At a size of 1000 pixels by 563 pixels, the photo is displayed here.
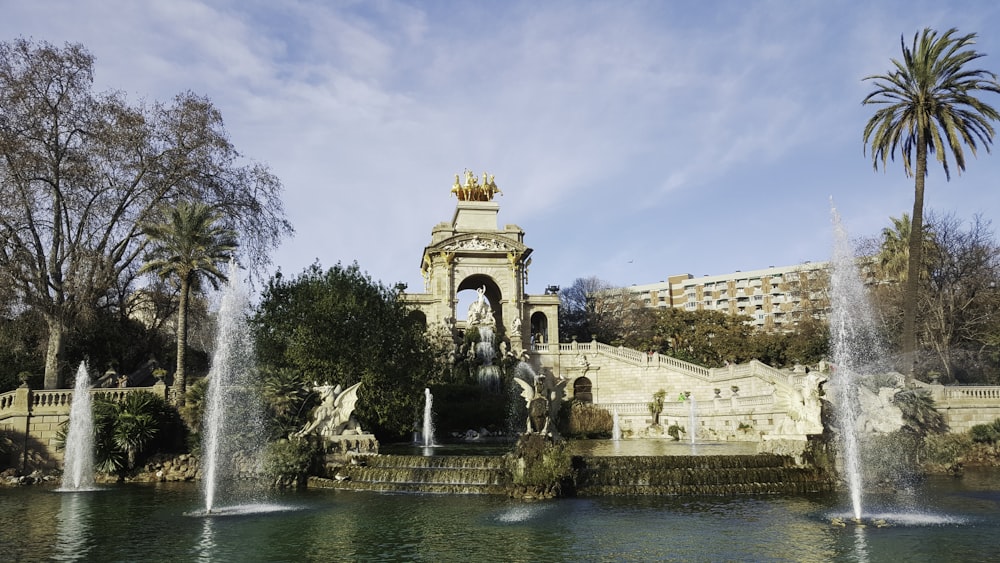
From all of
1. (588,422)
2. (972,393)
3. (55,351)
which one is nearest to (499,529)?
(55,351)

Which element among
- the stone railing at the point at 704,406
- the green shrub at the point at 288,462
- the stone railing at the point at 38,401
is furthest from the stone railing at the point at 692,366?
the stone railing at the point at 38,401

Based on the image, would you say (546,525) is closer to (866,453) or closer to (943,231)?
→ (866,453)

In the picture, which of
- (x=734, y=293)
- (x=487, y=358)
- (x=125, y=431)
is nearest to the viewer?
(x=125, y=431)

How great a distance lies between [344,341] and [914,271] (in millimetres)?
22750

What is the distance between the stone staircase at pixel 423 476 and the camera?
19.3 m

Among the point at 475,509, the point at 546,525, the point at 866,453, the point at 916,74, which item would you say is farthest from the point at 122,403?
the point at 916,74

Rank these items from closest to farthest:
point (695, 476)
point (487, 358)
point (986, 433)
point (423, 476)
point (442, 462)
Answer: point (695, 476)
point (423, 476)
point (442, 462)
point (986, 433)
point (487, 358)

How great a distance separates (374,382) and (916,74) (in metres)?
25.1

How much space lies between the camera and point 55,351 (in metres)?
28.7

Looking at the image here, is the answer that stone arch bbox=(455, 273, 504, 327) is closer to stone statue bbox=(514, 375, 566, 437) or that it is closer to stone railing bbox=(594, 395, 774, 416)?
stone railing bbox=(594, 395, 774, 416)

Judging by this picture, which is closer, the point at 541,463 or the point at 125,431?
the point at 541,463

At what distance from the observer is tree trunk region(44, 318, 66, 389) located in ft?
93.6

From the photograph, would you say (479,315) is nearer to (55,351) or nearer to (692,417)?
(692,417)

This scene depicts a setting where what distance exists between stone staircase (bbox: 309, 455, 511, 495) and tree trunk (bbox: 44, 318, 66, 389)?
1429cm
